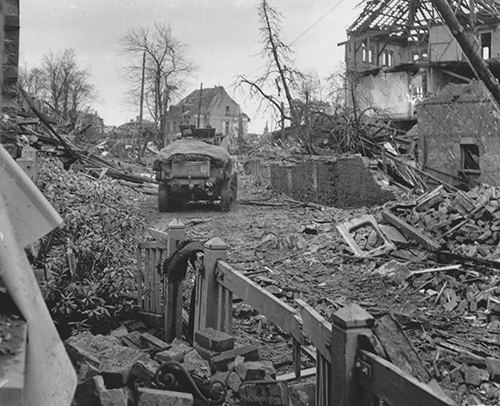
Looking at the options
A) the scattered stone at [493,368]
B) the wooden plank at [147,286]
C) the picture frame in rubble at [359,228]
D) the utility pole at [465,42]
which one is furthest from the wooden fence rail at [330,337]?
the picture frame in rubble at [359,228]

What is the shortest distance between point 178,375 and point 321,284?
228 inches

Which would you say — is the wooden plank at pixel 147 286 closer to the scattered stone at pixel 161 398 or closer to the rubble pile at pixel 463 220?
the scattered stone at pixel 161 398

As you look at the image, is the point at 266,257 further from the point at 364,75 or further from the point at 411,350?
the point at 364,75

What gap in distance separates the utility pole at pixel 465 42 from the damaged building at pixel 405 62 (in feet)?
77.4

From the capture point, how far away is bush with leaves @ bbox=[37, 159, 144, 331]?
5477 mm

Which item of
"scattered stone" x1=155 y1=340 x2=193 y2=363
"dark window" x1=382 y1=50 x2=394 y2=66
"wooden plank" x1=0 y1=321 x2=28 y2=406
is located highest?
"dark window" x1=382 y1=50 x2=394 y2=66

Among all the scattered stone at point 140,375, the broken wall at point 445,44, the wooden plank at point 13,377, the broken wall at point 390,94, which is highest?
the broken wall at point 445,44

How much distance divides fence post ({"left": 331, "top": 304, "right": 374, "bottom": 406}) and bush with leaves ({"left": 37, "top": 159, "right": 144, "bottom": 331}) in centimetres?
351

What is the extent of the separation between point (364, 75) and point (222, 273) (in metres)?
33.9

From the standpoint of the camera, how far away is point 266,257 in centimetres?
1051

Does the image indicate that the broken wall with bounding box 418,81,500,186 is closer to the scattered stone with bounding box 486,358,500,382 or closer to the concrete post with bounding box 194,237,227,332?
the scattered stone with bounding box 486,358,500,382

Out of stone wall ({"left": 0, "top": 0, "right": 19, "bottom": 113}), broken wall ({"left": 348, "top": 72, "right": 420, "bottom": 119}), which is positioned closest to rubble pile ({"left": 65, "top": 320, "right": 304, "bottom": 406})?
stone wall ({"left": 0, "top": 0, "right": 19, "bottom": 113})

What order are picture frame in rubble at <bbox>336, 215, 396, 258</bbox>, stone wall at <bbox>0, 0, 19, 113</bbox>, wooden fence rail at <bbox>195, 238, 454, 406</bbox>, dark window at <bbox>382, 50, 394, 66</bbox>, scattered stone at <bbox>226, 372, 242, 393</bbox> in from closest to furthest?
wooden fence rail at <bbox>195, 238, 454, 406</bbox>
scattered stone at <bbox>226, 372, 242, 393</bbox>
stone wall at <bbox>0, 0, 19, 113</bbox>
picture frame in rubble at <bbox>336, 215, 396, 258</bbox>
dark window at <bbox>382, 50, 394, 66</bbox>

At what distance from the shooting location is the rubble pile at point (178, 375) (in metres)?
3.07
